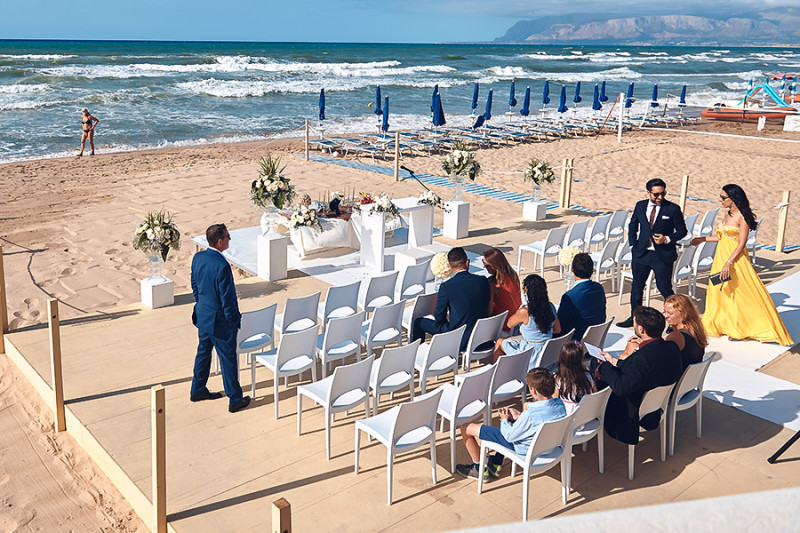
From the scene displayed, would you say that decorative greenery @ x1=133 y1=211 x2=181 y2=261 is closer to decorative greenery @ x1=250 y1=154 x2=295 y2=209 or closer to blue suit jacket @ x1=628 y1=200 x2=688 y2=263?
decorative greenery @ x1=250 y1=154 x2=295 y2=209

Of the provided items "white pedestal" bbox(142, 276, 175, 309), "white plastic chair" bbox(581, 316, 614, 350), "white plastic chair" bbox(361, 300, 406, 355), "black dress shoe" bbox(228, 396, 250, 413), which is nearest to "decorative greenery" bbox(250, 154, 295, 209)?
"white pedestal" bbox(142, 276, 175, 309)

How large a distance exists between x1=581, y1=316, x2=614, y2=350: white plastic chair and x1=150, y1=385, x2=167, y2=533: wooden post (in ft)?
11.3

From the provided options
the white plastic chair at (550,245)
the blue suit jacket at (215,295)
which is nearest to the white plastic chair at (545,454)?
the blue suit jacket at (215,295)

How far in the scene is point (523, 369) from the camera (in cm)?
574

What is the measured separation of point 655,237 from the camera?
7.61m

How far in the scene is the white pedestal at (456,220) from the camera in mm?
11469

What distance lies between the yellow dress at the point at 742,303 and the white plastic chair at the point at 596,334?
2.03m


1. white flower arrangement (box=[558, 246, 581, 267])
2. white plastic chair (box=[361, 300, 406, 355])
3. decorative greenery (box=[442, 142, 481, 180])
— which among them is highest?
decorative greenery (box=[442, 142, 481, 180])

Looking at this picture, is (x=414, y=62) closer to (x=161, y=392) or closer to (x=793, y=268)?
(x=793, y=268)

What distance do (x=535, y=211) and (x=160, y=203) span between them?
24.2 ft

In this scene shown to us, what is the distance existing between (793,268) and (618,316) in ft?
11.9

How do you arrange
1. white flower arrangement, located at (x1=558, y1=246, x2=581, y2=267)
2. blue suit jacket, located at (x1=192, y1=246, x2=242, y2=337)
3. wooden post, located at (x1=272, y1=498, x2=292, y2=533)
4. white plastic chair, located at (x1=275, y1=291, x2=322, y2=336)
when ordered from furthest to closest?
1. white flower arrangement, located at (x1=558, y1=246, x2=581, y2=267)
2. white plastic chair, located at (x1=275, y1=291, x2=322, y2=336)
3. blue suit jacket, located at (x1=192, y1=246, x2=242, y2=337)
4. wooden post, located at (x1=272, y1=498, x2=292, y2=533)

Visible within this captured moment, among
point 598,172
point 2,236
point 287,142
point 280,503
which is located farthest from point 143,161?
point 280,503

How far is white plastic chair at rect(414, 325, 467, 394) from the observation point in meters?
5.89
